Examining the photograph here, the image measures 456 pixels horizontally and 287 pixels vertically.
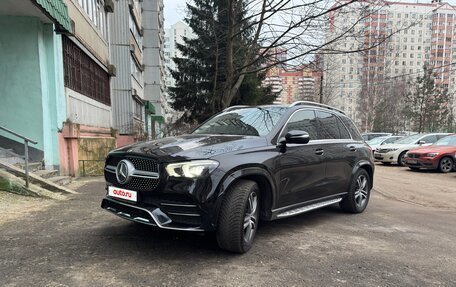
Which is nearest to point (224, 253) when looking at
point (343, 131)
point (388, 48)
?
point (343, 131)

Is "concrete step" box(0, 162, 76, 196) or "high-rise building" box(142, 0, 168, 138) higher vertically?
"high-rise building" box(142, 0, 168, 138)

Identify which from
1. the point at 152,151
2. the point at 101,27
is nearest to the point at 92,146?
the point at 101,27

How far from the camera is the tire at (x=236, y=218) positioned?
3.50 meters

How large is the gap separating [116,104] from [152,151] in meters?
16.4

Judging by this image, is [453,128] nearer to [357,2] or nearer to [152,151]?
[357,2]

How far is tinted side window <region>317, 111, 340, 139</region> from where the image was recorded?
5324mm

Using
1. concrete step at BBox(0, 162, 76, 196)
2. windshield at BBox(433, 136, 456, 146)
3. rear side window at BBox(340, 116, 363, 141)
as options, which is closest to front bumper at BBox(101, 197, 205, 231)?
rear side window at BBox(340, 116, 363, 141)

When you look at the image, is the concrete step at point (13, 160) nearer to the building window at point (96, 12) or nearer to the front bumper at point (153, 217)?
the front bumper at point (153, 217)

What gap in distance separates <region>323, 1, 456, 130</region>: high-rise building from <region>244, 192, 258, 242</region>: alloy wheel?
852 centimetres

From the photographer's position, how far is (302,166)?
15.0ft

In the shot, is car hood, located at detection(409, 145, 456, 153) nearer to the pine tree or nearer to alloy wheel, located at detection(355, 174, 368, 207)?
alloy wheel, located at detection(355, 174, 368, 207)

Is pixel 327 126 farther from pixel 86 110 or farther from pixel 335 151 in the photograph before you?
pixel 86 110

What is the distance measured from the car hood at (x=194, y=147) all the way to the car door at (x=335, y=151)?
153 cm

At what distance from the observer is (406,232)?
4953 mm
